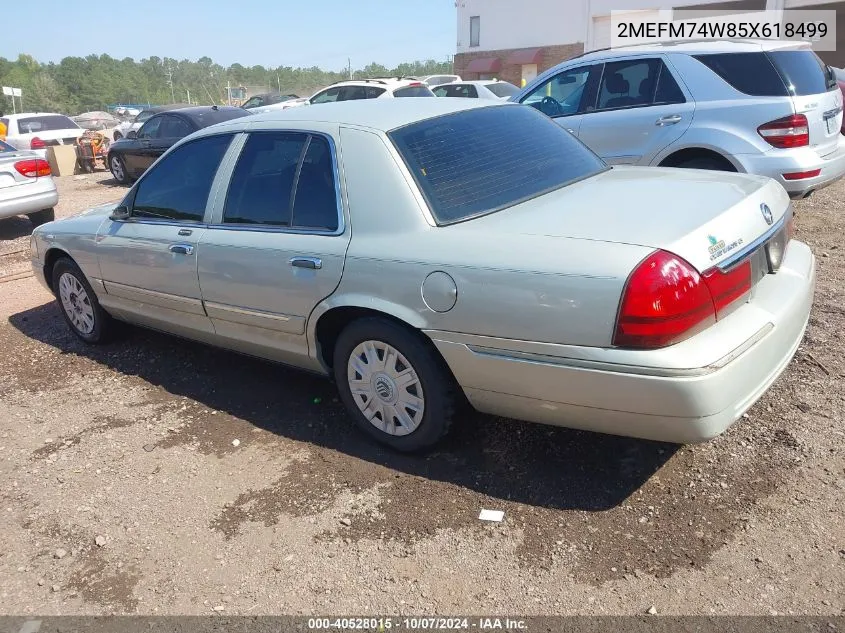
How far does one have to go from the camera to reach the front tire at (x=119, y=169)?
14.6m

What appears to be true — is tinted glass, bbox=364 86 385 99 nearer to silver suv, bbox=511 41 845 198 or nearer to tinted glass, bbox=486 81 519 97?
tinted glass, bbox=486 81 519 97

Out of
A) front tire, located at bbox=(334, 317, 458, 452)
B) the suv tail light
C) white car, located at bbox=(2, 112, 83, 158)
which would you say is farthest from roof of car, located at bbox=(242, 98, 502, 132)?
white car, located at bbox=(2, 112, 83, 158)

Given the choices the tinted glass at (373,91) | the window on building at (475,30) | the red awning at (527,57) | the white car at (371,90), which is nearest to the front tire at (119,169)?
the white car at (371,90)

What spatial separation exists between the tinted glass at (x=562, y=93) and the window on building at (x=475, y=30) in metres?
35.6

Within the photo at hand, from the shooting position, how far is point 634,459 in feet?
11.0

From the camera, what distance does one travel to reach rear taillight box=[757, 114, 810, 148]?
5938 millimetres

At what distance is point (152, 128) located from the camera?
13555 millimetres

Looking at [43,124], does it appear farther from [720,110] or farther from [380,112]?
[380,112]

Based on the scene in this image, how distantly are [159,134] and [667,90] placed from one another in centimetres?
992

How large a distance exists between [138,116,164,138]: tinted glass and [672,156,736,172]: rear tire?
10.3 metres

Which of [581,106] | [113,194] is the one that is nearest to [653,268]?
[581,106]

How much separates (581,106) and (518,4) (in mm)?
34647

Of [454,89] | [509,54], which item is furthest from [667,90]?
[509,54]

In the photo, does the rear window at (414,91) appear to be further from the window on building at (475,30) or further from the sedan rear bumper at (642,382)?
the window on building at (475,30)
